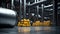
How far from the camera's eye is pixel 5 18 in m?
3.47

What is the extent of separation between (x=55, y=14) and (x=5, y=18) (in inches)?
431

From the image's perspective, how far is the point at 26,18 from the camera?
678 inches

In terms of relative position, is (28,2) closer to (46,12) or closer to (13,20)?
(46,12)

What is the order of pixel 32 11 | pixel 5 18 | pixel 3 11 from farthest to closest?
1. pixel 32 11
2. pixel 5 18
3. pixel 3 11

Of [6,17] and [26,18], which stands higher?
[6,17]

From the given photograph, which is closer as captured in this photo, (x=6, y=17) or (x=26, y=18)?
(x=6, y=17)

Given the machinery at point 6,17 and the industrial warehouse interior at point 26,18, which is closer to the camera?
the machinery at point 6,17

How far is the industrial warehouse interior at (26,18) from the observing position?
345cm

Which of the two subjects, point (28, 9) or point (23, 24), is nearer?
point (23, 24)

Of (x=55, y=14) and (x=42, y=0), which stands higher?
(x=42, y=0)

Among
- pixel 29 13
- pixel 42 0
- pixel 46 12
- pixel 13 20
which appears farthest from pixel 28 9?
pixel 13 20

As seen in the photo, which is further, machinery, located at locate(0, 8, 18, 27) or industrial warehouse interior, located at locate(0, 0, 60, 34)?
industrial warehouse interior, located at locate(0, 0, 60, 34)

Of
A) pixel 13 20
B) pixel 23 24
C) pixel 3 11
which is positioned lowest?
pixel 23 24

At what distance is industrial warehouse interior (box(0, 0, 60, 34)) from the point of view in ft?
11.3
